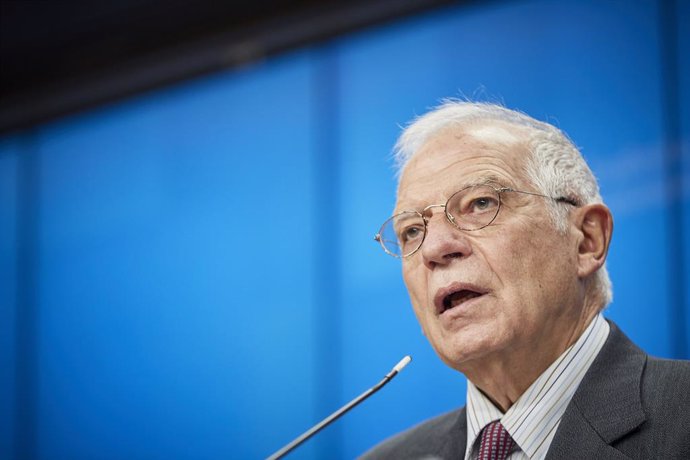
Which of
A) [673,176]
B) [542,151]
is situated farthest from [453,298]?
[673,176]

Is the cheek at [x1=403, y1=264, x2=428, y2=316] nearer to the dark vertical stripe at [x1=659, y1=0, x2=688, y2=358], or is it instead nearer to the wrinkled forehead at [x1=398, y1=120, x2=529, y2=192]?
the wrinkled forehead at [x1=398, y1=120, x2=529, y2=192]

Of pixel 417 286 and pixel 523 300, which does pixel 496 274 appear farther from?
pixel 417 286

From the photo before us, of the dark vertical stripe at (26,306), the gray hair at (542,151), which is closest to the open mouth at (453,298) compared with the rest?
the gray hair at (542,151)

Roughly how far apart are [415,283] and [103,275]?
2.20m

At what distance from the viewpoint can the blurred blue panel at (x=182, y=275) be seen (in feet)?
10.1

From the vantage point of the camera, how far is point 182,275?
330 centimetres

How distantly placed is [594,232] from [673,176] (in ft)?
2.87

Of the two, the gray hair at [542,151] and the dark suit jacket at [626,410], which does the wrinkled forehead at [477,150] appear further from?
the dark suit jacket at [626,410]

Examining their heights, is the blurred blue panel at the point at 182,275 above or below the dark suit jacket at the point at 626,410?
above

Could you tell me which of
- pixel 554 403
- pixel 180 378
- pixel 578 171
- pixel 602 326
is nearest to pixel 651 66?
pixel 578 171

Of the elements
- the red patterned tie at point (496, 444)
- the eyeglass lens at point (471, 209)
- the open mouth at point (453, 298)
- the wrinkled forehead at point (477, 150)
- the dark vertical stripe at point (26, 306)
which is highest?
the dark vertical stripe at point (26, 306)

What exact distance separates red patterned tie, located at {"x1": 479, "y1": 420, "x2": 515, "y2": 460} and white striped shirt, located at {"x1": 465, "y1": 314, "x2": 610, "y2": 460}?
0.01 m

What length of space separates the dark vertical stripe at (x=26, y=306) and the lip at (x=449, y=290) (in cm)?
264

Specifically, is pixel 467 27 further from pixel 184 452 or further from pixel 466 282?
pixel 184 452
